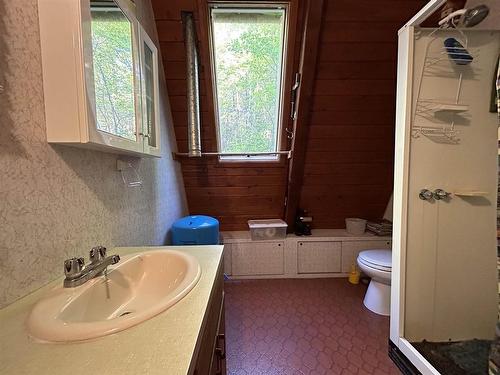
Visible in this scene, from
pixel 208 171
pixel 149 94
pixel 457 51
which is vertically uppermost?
pixel 457 51

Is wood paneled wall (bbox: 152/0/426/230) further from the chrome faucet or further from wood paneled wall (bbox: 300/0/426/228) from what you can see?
the chrome faucet

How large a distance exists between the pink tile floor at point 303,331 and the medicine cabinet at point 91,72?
145cm

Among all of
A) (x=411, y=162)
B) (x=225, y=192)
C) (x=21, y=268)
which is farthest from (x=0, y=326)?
(x=225, y=192)

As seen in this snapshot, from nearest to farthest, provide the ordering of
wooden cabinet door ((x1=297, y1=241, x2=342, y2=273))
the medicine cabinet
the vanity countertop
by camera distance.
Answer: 1. the vanity countertop
2. the medicine cabinet
3. wooden cabinet door ((x1=297, y1=241, x2=342, y2=273))

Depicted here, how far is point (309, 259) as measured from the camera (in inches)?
104

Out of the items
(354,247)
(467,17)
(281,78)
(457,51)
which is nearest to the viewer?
(467,17)

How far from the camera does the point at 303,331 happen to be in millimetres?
1782

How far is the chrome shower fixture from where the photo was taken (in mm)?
1138

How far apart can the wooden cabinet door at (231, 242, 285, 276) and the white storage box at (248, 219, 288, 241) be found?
63 mm

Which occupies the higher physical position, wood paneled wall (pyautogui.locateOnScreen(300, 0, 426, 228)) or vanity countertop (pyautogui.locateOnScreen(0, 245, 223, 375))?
wood paneled wall (pyautogui.locateOnScreen(300, 0, 426, 228))

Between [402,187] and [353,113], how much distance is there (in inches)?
36.8

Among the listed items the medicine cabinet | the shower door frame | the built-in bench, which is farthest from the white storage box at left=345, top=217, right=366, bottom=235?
the medicine cabinet

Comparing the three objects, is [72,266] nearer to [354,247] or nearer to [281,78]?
[281,78]

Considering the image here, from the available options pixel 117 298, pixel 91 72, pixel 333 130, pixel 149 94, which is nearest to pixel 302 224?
pixel 333 130
